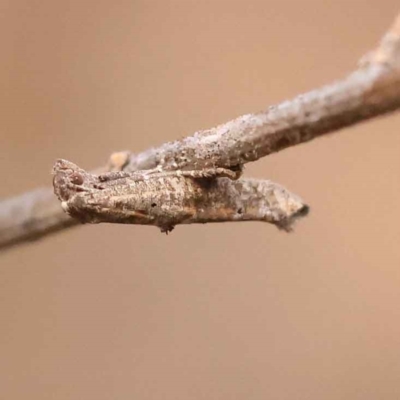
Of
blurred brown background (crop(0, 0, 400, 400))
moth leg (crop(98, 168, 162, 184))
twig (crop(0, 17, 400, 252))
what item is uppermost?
blurred brown background (crop(0, 0, 400, 400))

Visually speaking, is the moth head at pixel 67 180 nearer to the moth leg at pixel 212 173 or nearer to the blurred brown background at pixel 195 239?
the moth leg at pixel 212 173

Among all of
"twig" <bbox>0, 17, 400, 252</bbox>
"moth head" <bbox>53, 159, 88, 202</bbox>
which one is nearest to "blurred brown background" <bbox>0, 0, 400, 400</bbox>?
"twig" <bbox>0, 17, 400, 252</bbox>

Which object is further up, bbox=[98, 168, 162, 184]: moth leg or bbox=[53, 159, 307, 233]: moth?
bbox=[98, 168, 162, 184]: moth leg

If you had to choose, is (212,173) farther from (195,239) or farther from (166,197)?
(195,239)

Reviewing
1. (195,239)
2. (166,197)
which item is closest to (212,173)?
(166,197)

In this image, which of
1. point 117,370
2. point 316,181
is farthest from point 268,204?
point 117,370

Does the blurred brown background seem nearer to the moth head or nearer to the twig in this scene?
the twig

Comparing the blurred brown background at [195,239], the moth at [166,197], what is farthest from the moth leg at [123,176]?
the blurred brown background at [195,239]
